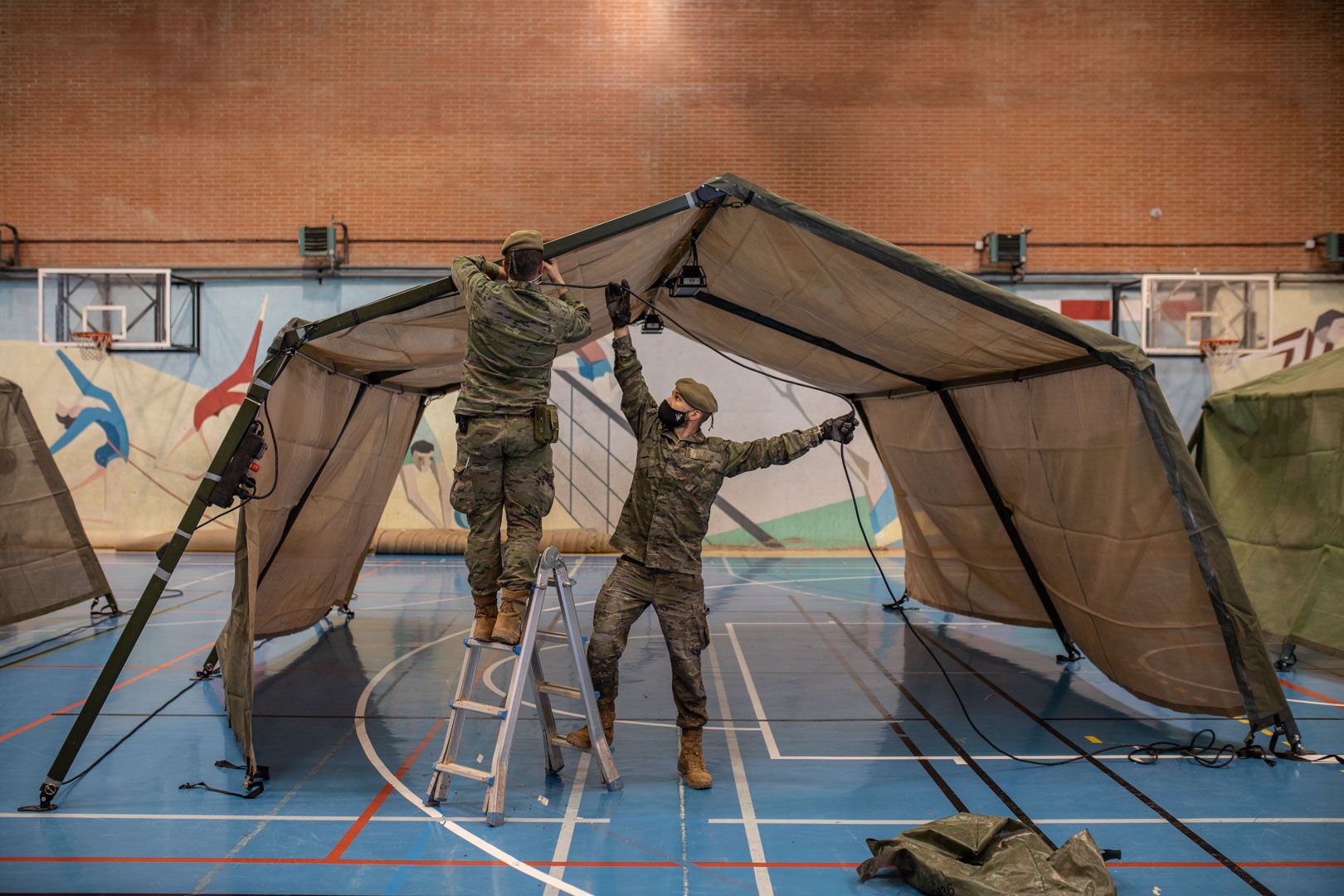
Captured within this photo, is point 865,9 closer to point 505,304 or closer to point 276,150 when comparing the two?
point 276,150

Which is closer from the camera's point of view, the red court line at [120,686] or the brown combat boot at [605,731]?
the brown combat boot at [605,731]

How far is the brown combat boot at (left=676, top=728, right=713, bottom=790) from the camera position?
5.36 meters

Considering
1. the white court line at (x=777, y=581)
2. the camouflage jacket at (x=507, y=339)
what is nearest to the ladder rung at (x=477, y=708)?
the camouflage jacket at (x=507, y=339)

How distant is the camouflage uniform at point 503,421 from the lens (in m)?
4.95

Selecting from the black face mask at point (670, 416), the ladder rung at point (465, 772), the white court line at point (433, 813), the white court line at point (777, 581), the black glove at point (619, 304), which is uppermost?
the black glove at point (619, 304)

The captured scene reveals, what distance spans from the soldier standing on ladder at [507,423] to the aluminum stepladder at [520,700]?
9 cm

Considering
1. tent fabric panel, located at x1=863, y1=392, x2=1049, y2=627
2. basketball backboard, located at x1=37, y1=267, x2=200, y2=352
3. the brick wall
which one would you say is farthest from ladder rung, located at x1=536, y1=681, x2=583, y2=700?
basketball backboard, located at x1=37, y1=267, x2=200, y2=352

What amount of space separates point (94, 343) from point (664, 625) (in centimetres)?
1552

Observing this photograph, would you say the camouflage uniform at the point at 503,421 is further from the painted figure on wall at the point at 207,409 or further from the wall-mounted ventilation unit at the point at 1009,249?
the painted figure on wall at the point at 207,409

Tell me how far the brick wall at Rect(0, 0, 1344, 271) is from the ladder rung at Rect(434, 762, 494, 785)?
518 inches

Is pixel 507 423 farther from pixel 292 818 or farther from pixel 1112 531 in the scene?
pixel 1112 531

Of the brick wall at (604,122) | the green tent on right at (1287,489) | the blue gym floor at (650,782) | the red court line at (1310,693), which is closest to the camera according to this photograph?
the blue gym floor at (650,782)

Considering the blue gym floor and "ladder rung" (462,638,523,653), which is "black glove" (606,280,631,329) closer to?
"ladder rung" (462,638,523,653)

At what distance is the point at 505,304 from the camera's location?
4902 mm
